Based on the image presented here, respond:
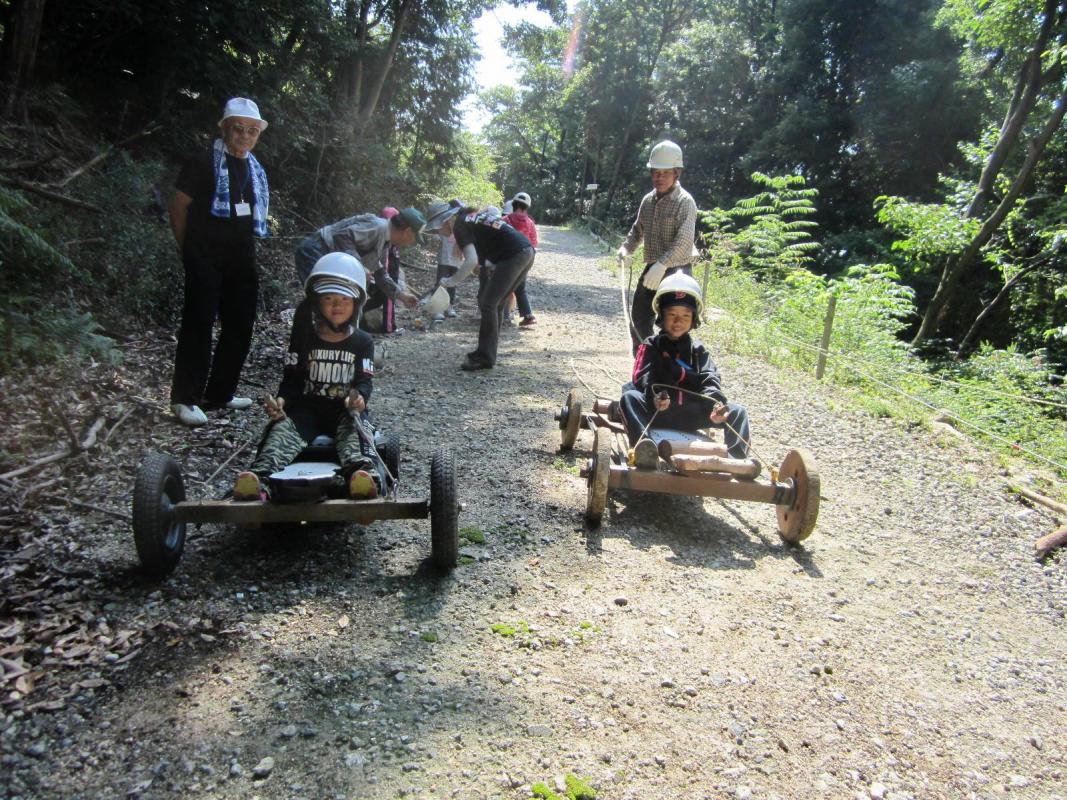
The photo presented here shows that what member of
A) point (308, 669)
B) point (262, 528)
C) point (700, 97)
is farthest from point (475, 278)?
point (700, 97)

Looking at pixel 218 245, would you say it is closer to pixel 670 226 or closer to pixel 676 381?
pixel 676 381

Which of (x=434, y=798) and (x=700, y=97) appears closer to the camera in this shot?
(x=434, y=798)

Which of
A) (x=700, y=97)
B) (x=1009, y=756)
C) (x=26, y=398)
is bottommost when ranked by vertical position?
(x=1009, y=756)

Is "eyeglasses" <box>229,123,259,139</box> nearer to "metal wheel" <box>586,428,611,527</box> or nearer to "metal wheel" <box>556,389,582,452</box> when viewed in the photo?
"metal wheel" <box>556,389,582,452</box>

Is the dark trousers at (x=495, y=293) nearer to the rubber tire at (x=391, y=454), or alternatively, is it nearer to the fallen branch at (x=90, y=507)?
the rubber tire at (x=391, y=454)

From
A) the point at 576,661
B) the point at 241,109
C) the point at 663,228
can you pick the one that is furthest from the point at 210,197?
the point at 576,661

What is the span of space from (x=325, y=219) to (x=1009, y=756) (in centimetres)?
1386

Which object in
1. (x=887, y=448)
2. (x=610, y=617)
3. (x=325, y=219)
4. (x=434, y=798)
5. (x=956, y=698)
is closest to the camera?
(x=434, y=798)

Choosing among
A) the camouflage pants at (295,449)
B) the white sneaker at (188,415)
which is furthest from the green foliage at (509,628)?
the white sneaker at (188,415)

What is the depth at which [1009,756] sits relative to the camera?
9.40 ft

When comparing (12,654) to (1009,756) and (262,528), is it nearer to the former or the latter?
(262,528)

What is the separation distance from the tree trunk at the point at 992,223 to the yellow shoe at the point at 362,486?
1393 centimetres

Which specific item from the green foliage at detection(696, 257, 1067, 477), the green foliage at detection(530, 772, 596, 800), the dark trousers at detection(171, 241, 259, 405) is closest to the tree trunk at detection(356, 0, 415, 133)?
the green foliage at detection(696, 257, 1067, 477)

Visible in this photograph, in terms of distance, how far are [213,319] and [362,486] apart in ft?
A: 8.73
